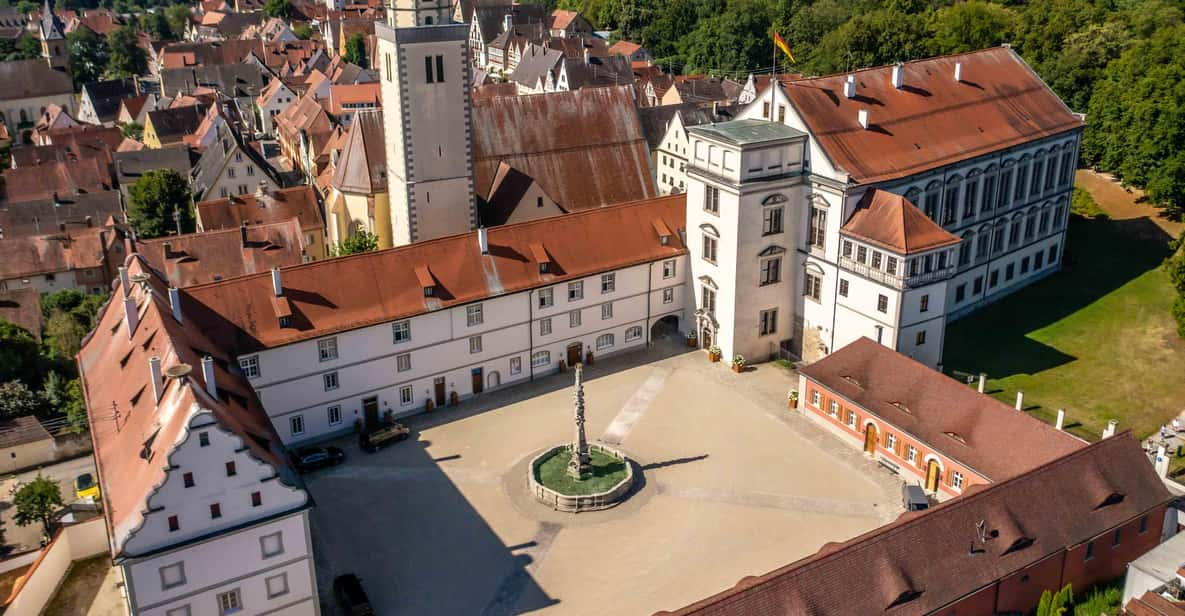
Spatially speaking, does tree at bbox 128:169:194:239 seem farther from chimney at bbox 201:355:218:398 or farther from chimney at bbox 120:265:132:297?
chimney at bbox 201:355:218:398

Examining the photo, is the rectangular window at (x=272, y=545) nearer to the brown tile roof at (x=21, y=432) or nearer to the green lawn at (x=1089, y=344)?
the brown tile roof at (x=21, y=432)

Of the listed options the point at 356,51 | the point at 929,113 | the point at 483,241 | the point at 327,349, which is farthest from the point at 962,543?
the point at 356,51

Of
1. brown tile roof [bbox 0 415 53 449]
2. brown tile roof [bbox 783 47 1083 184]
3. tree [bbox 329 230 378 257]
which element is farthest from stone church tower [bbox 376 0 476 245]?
brown tile roof [bbox 0 415 53 449]

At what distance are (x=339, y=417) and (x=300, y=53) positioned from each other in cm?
13132

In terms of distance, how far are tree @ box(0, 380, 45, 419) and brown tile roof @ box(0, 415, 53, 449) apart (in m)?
0.64

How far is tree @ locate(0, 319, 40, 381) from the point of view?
53.7m

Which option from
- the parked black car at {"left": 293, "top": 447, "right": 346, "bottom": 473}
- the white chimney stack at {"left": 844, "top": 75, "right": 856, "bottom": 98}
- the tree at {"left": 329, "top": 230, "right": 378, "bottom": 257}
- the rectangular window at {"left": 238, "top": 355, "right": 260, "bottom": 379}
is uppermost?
the white chimney stack at {"left": 844, "top": 75, "right": 856, "bottom": 98}

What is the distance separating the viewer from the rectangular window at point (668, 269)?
60031 mm

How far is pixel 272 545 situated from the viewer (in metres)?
35.6

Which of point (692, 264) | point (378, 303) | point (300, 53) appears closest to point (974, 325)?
point (692, 264)

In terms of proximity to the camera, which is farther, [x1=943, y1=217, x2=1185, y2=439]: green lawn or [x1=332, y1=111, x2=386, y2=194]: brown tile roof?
[x1=332, y1=111, x2=386, y2=194]: brown tile roof

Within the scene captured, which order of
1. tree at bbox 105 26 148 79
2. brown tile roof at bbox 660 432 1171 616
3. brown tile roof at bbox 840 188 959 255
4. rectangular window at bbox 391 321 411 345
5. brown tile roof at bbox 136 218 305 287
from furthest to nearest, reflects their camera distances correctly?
tree at bbox 105 26 148 79, brown tile roof at bbox 136 218 305 287, brown tile roof at bbox 840 188 959 255, rectangular window at bbox 391 321 411 345, brown tile roof at bbox 660 432 1171 616

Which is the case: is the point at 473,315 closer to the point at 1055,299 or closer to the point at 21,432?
the point at 21,432

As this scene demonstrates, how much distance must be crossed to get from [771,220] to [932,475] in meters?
17.7
